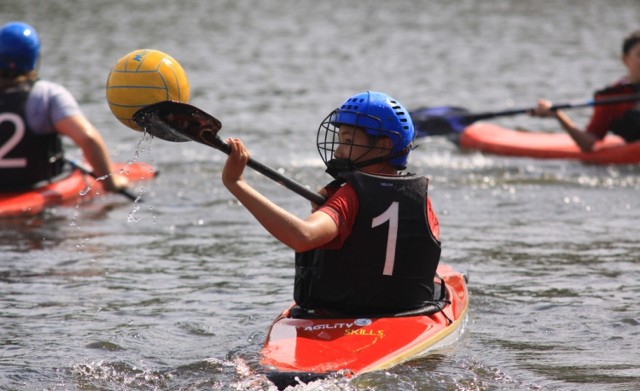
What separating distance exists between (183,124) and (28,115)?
410 centimetres

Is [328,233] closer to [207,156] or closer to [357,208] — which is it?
[357,208]

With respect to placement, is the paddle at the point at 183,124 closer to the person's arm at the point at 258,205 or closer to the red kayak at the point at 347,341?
the person's arm at the point at 258,205

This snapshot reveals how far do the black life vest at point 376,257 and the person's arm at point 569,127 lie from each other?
19.9ft

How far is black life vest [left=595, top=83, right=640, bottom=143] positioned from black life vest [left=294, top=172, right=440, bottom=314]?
6.24 metres

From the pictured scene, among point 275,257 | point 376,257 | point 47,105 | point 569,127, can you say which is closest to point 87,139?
point 47,105

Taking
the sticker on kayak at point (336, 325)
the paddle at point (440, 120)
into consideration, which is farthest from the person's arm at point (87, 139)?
the paddle at point (440, 120)

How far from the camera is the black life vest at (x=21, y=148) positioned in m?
8.83

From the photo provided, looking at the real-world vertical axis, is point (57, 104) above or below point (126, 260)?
above

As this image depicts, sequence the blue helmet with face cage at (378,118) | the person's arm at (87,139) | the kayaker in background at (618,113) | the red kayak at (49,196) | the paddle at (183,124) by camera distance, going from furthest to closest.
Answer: the kayaker in background at (618,113) < the red kayak at (49,196) < the person's arm at (87,139) < the blue helmet with face cage at (378,118) < the paddle at (183,124)

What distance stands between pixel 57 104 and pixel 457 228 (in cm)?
305

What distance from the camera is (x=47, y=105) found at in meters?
8.88

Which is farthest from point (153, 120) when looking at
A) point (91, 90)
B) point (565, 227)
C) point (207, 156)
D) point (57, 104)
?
point (91, 90)

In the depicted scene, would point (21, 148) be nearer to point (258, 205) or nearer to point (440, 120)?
point (258, 205)

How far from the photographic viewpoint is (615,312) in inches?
259
